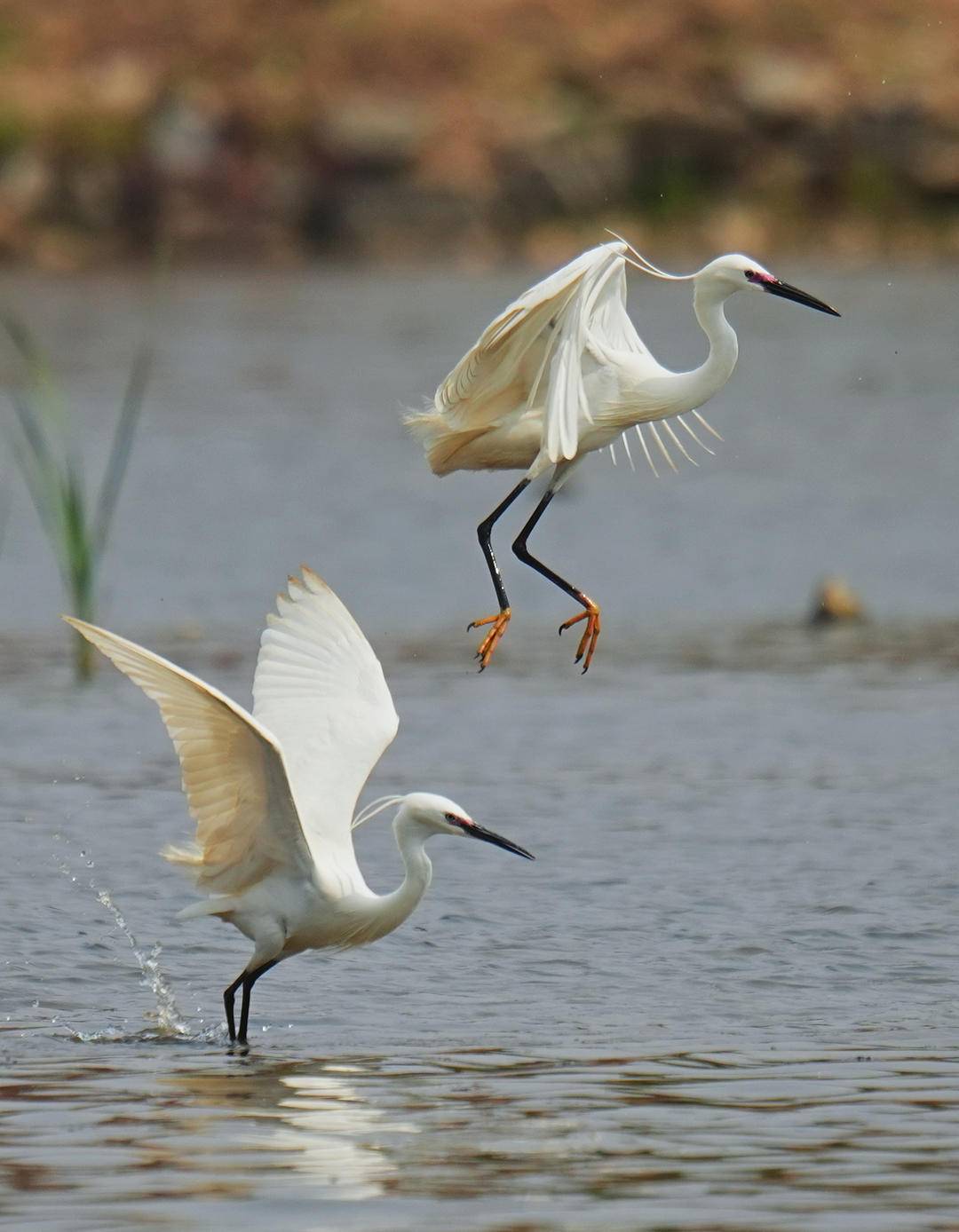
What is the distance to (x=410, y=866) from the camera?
760cm

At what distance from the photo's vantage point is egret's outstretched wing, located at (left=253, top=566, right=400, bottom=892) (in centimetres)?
769

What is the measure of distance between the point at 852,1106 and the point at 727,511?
12640mm

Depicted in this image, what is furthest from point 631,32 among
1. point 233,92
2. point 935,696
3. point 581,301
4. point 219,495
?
point 581,301

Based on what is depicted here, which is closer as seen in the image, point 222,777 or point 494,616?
point 222,777

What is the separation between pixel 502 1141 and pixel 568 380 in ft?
7.56

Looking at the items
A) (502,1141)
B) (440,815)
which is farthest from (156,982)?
(502,1141)

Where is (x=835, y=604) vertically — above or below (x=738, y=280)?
below

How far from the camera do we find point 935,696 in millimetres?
13211

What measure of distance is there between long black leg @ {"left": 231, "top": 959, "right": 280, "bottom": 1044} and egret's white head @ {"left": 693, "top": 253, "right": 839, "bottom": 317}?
2460mm

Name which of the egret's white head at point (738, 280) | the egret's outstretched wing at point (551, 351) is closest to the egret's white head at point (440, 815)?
the egret's outstretched wing at point (551, 351)

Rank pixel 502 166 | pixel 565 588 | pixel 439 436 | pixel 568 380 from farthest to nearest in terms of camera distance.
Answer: pixel 502 166
pixel 439 436
pixel 565 588
pixel 568 380

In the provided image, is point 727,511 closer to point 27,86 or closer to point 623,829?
point 623,829

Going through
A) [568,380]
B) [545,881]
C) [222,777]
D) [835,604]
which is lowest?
[835,604]

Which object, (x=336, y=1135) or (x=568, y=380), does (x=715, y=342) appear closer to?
(x=568, y=380)
